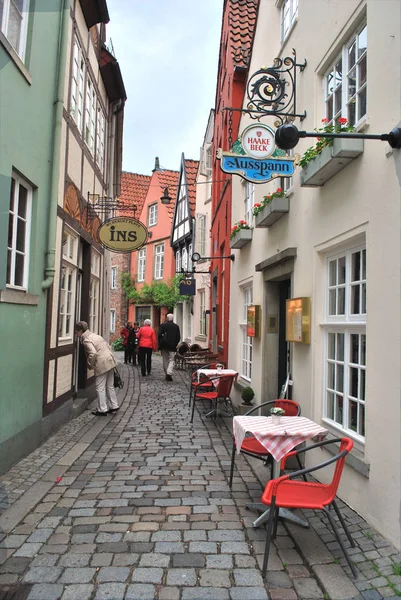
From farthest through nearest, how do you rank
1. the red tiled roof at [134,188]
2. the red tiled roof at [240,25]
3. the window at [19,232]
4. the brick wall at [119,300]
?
the red tiled roof at [134,188]
the brick wall at [119,300]
the red tiled roof at [240,25]
the window at [19,232]

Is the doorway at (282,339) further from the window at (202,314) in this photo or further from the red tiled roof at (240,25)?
the window at (202,314)

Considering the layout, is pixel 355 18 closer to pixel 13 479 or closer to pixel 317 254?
pixel 317 254

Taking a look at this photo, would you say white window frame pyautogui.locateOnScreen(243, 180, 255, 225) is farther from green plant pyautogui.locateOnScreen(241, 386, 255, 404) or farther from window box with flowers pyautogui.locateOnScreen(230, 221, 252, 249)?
green plant pyautogui.locateOnScreen(241, 386, 255, 404)

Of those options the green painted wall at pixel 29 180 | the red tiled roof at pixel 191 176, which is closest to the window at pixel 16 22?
the green painted wall at pixel 29 180

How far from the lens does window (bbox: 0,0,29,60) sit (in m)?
4.77

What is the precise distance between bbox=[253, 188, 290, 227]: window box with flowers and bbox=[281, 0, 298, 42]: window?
7.50ft

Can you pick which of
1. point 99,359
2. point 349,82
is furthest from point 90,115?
point 349,82

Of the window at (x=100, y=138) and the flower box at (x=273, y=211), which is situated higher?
the window at (x=100, y=138)

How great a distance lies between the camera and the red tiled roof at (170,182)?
2347 cm

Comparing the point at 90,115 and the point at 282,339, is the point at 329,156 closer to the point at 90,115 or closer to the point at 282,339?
the point at 282,339

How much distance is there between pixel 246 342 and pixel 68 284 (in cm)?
355

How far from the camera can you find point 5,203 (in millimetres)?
4676

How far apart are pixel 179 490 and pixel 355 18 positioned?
471cm

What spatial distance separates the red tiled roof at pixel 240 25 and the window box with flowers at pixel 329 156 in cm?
770
